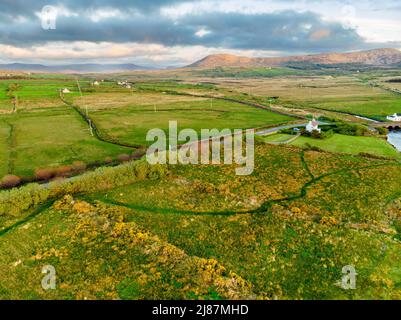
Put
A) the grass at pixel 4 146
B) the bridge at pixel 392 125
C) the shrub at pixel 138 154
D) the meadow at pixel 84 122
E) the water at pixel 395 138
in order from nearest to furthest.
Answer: the grass at pixel 4 146, the shrub at pixel 138 154, the meadow at pixel 84 122, the water at pixel 395 138, the bridge at pixel 392 125

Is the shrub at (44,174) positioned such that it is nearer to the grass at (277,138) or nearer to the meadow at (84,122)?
the meadow at (84,122)

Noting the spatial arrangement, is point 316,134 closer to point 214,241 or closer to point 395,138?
point 395,138

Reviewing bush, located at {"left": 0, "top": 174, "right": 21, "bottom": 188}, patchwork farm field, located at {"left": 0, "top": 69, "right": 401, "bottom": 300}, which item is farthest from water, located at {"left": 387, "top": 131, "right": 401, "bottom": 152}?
bush, located at {"left": 0, "top": 174, "right": 21, "bottom": 188}

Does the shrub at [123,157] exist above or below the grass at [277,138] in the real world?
below

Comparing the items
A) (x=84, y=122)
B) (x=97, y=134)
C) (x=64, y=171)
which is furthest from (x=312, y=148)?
(x=84, y=122)

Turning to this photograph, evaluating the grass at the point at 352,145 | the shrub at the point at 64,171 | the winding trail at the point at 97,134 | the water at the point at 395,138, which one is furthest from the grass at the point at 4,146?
the water at the point at 395,138
